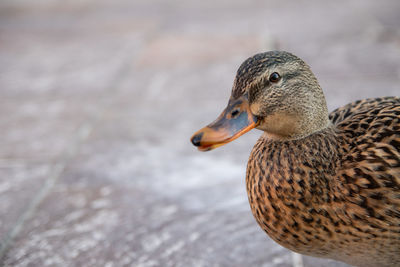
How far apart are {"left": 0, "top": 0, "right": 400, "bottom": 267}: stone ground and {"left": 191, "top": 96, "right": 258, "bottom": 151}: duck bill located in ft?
2.32

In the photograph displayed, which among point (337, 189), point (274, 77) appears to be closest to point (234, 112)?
point (274, 77)

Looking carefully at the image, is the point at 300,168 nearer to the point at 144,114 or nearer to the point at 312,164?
the point at 312,164

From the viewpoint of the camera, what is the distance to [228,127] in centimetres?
131

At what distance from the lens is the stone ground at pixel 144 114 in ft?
6.47

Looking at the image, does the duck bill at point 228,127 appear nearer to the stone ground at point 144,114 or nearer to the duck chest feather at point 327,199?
the duck chest feather at point 327,199

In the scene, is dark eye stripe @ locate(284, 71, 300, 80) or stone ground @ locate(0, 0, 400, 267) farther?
stone ground @ locate(0, 0, 400, 267)

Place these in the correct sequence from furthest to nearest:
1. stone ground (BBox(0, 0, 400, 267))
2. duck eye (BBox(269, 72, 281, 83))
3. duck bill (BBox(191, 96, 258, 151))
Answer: stone ground (BBox(0, 0, 400, 267))
duck eye (BBox(269, 72, 281, 83))
duck bill (BBox(191, 96, 258, 151))

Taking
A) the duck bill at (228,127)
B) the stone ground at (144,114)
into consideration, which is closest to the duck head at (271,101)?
the duck bill at (228,127)

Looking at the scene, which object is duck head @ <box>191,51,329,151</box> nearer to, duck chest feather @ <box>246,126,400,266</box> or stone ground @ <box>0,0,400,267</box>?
duck chest feather @ <box>246,126,400,266</box>

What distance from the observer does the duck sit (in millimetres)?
1309

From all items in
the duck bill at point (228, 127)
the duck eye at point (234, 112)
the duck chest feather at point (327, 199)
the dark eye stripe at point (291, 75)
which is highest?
the dark eye stripe at point (291, 75)

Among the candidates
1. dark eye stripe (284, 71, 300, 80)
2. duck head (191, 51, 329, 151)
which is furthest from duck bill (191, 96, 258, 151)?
dark eye stripe (284, 71, 300, 80)

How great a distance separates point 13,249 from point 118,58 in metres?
2.55

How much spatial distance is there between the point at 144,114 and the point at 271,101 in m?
1.90
